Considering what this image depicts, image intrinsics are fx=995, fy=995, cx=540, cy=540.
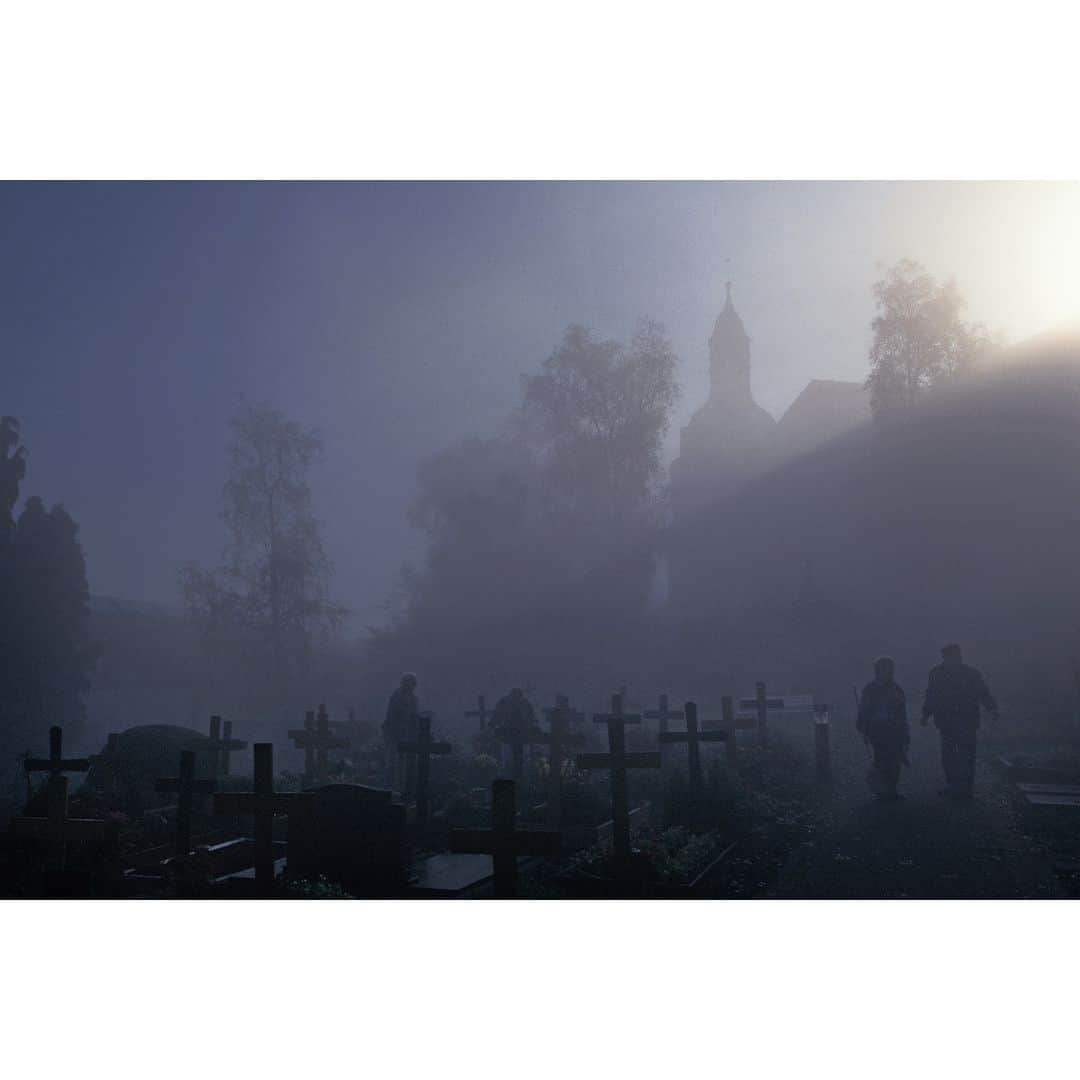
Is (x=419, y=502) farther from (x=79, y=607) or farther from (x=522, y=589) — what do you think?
(x=79, y=607)

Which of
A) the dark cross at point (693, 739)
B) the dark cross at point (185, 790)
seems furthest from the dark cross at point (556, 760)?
the dark cross at point (185, 790)

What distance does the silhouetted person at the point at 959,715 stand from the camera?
44.2ft

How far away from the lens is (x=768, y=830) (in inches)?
473

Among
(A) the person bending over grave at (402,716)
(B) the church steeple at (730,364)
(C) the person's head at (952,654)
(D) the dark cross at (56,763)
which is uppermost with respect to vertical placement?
(B) the church steeple at (730,364)

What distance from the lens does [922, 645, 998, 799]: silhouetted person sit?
13484mm

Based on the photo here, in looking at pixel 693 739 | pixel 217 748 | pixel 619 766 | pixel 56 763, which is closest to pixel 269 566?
pixel 217 748

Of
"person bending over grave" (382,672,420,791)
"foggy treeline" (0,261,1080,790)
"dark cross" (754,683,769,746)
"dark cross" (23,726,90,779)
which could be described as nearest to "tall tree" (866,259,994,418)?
"foggy treeline" (0,261,1080,790)

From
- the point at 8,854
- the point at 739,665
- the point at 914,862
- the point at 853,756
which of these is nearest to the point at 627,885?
the point at 914,862

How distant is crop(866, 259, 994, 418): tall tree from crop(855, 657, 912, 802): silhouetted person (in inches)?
641

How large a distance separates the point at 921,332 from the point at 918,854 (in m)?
21.1

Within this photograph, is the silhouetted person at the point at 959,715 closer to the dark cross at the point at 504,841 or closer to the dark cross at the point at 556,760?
the dark cross at the point at 556,760

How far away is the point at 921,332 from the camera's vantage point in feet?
92.1

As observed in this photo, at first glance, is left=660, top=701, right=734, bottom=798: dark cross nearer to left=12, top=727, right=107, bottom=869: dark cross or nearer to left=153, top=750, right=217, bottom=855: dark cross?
left=153, top=750, right=217, bottom=855: dark cross

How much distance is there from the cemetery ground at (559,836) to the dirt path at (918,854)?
27 millimetres
